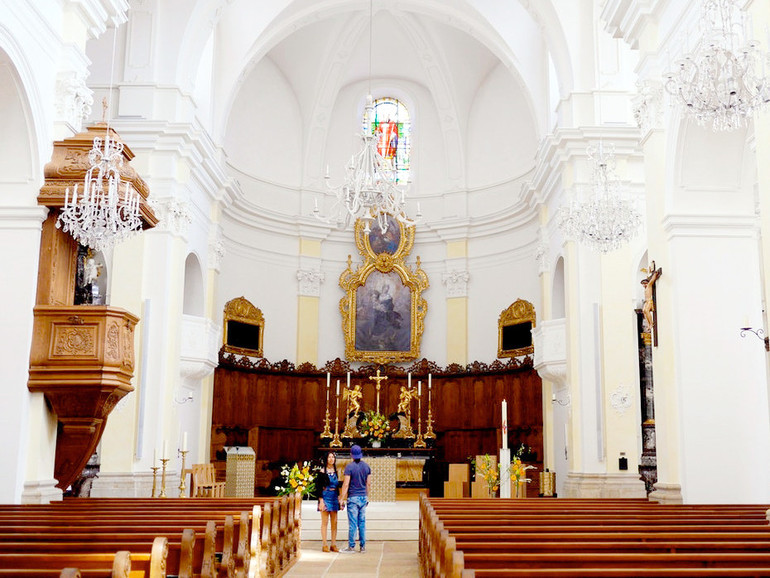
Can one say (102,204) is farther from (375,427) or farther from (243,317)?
(243,317)

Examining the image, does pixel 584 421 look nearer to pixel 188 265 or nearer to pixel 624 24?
pixel 624 24

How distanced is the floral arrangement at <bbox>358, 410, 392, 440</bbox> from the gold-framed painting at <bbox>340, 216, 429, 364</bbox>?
259 centimetres

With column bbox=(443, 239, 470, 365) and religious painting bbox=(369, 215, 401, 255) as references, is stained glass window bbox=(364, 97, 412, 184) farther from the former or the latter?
column bbox=(443, 239, 470, 365)

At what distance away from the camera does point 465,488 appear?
57.0 feet

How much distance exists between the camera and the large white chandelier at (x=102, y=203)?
27.4ft

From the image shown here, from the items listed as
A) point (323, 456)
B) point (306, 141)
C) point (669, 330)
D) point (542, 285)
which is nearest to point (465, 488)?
point (323, 456)

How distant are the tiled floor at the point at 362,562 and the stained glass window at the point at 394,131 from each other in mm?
12681

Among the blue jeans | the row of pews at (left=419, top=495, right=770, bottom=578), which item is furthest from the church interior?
the blue jeans

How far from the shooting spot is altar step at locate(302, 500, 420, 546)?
12938 millimetres

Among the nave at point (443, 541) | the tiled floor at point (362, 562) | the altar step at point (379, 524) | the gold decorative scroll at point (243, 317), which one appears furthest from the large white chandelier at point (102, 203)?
the gold decorative scroll at point (243, 317)

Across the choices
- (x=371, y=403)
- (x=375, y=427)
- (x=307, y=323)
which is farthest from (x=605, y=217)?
(x=307, y=323)

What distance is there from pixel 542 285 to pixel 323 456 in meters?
5.99

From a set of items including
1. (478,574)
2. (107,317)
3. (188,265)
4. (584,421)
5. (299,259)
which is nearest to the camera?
(478,574)

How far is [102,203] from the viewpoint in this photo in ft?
27.1
